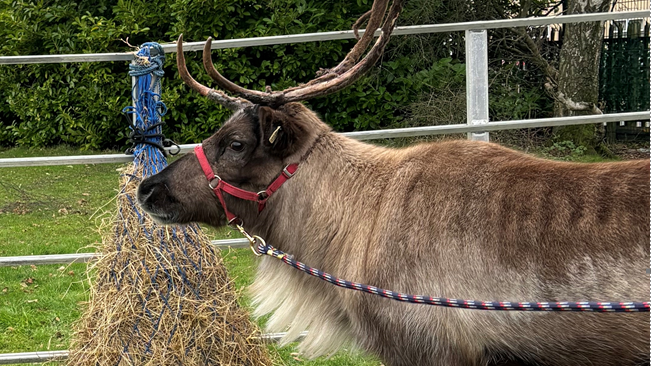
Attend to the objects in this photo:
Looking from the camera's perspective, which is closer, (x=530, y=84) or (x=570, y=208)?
(x=570, y=208)

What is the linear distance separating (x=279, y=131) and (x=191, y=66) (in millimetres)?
8074

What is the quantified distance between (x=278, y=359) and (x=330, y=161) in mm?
1991

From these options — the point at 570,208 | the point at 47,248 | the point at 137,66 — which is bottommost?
the point at 47,248

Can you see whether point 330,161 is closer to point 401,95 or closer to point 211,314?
point 211,314

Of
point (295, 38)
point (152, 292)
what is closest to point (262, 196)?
point (152, 292)

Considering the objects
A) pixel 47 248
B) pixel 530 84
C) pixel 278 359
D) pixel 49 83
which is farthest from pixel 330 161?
pixel 49 83

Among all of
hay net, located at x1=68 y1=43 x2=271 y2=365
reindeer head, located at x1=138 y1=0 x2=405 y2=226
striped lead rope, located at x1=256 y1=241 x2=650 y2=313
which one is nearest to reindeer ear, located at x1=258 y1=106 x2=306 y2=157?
reindeer head, located at x1=138 y1=0 x2=405 y2=226

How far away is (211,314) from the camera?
15.4 ft

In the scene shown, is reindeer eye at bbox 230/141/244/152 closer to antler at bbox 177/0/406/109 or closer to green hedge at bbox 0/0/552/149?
antler at bbox 177/0/406/109

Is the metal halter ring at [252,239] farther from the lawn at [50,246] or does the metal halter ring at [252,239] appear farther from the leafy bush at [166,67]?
the leafy bush at [166,67]

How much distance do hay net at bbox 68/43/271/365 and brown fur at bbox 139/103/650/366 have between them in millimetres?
403

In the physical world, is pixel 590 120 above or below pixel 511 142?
above

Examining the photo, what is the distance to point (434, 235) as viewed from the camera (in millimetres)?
3602

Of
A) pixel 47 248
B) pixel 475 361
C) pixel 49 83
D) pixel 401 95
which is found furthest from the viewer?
pixel 49 83
